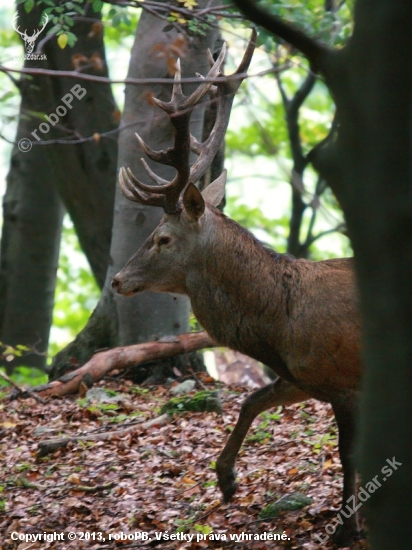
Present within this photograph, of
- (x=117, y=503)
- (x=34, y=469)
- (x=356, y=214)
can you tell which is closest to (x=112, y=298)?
(x=34, y=469)

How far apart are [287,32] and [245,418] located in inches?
145

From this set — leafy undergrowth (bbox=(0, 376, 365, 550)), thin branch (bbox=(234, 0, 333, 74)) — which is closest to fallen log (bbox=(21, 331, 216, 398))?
leafy undergrowth (bbox=(0, 376, 365, 550))

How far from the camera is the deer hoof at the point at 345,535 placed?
16.0 ft

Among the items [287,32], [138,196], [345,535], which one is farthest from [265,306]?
[287,32]

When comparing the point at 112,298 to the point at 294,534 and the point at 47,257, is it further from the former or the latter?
the point at 47,257

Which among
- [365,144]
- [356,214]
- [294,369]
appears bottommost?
[294,369]

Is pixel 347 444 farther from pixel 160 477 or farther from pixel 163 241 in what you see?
pixel 163 241

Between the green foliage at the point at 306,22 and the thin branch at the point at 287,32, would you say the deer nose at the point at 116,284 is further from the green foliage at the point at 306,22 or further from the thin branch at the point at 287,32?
the thin branch at the point at 287,32

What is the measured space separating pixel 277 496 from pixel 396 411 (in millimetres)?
3287

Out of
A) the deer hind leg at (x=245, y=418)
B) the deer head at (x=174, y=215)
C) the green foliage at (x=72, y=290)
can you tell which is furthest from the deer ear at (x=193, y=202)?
the green foliage at (x=72, y=290)

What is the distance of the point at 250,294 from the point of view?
5.68 meters

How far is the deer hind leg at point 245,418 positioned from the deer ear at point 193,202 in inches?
57.4

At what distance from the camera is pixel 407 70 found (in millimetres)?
2514

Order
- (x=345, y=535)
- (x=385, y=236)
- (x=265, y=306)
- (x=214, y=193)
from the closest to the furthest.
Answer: (x=385, y=236) < (x=345, y=535) < (x=265, y=306) < (x=214, y=193)
